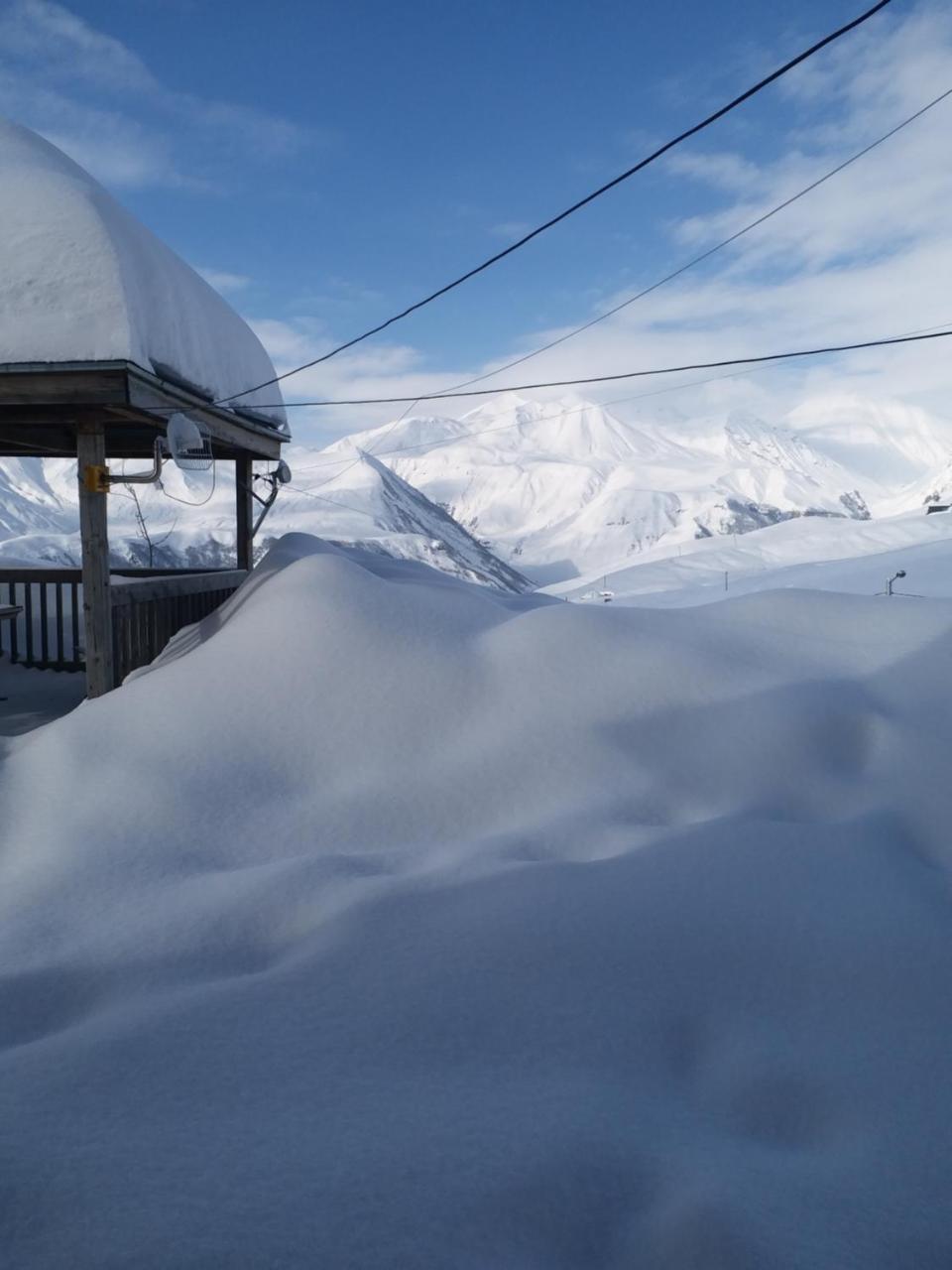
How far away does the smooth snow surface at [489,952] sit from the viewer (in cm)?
171

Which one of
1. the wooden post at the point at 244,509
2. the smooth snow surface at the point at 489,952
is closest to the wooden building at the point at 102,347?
the wooden post at the point at 244,509

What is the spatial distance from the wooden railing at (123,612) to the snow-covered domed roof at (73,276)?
1.96 meters

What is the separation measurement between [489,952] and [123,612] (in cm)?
532

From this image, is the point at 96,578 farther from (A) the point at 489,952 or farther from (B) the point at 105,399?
(A) the point at 489,952

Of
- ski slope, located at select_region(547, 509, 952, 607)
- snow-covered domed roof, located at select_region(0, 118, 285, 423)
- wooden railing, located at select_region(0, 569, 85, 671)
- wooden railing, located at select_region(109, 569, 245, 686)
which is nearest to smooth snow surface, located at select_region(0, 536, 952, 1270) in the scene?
wooden railing, located at select_region(109, 569, 245, 686)

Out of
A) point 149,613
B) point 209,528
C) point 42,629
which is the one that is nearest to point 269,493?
point 149,613

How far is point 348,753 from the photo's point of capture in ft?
14.7

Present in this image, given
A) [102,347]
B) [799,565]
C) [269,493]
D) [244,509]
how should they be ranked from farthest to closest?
1. [799,565]
2. [244,509]
3. [269,493]
4. [102,347]

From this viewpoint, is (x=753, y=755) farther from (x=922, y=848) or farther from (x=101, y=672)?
(x=101, y=672)

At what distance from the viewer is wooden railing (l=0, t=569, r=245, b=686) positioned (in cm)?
702

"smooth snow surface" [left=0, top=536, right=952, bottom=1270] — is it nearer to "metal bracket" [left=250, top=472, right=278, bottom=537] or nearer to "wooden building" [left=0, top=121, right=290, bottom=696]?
"wooden building" [left=0, top=121, right=290, bottom=696]

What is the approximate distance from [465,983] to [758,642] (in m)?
3.50

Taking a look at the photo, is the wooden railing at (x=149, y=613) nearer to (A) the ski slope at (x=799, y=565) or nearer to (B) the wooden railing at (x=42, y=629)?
(B) the wooden railing at (x=42, y=629)

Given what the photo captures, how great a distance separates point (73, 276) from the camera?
547 cm
